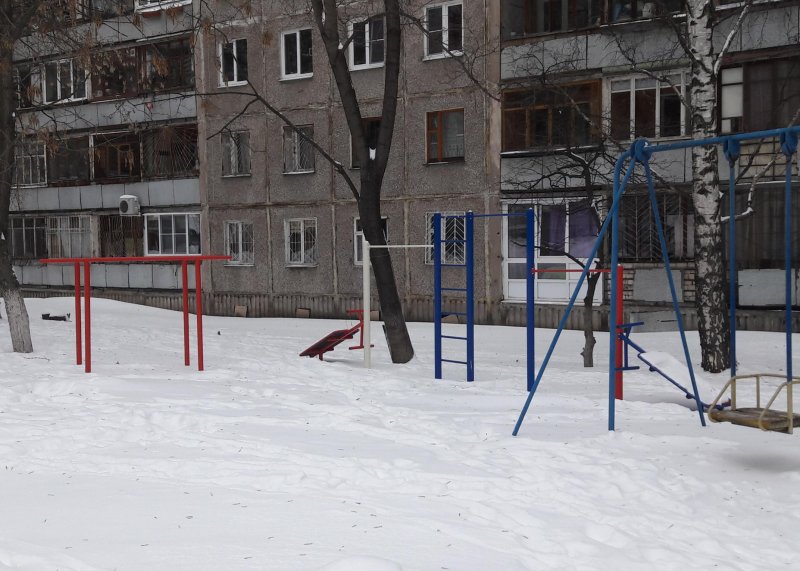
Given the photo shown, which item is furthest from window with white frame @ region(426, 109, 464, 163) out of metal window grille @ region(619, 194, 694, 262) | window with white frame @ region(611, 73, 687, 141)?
metal window grille @ region(619, 194, 694, 262)

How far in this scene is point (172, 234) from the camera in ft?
95.9

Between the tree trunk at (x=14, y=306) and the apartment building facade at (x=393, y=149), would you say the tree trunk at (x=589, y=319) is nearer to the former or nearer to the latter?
the apartment building facade at (x=393, y=149)

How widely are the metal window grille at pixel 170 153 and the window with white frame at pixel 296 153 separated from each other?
358 cm

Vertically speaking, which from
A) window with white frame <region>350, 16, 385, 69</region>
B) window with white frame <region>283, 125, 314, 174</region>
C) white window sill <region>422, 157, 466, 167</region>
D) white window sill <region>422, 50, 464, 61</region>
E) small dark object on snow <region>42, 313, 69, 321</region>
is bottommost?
small dark object on snow <region>42, 313, 69, 321</region>

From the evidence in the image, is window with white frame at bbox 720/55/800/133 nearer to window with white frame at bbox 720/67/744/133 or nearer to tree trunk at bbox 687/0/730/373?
window with white frame at bbox 720/67/744/133

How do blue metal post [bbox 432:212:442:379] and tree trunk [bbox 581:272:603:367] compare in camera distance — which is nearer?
blue metal post [bbox 432:212:442:379]

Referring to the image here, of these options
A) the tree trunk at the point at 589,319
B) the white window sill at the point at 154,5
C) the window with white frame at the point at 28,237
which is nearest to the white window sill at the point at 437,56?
the white window sill at the point at 154,5

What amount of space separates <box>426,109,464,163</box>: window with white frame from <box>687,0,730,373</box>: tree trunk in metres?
10.7

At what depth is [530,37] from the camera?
22.1 metres

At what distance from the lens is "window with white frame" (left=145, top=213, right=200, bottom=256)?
28.7m

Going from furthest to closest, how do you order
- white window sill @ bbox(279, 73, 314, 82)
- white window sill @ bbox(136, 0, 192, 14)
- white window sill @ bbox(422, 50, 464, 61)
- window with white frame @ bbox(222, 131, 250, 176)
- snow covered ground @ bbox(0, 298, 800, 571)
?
white window sill @ bbox(136, 0, 192, 14) → window with white frame @ bbox(222, 131, 250, 176) → white window sill @ bbox(279, 73, 314, 82) → white window sill @ bbox(422, 50, 464, 61) → snow covered ground @ bbox(0, 298, 800, 571)

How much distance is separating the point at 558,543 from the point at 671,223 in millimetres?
16422

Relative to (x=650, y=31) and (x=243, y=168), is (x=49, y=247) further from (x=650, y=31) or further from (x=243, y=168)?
(x=650, y=31)

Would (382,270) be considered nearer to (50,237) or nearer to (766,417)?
(766,417)
